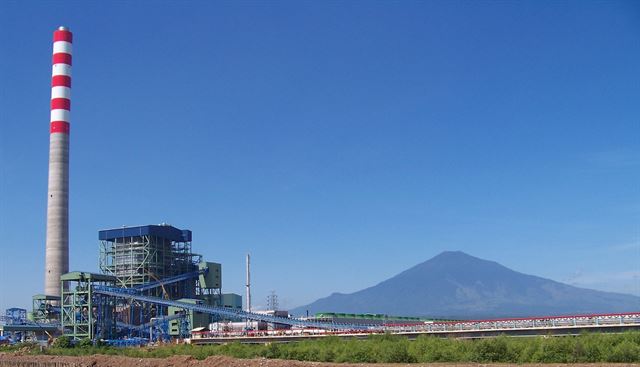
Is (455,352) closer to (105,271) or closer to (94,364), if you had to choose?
(94,364)

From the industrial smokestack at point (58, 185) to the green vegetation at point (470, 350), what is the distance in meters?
57.5

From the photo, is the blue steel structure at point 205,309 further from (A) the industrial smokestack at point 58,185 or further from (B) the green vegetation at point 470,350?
(B) the green vegetation at point 470,350

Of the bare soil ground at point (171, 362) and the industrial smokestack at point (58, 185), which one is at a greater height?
the industrial smokestack at point (58, 185)

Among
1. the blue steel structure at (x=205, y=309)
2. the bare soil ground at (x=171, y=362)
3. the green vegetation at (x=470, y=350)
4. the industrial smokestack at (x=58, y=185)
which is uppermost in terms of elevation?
the industrial smokestack at (x=58, y=185)

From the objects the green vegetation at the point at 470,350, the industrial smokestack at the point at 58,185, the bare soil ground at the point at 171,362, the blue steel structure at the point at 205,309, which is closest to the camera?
the green vegetation at the point at 470,350

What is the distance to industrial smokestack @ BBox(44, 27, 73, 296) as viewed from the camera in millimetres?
108312

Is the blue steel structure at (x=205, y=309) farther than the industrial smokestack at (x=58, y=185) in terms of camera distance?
No

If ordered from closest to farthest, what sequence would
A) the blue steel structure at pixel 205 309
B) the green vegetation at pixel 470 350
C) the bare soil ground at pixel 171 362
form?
the green vegetation at pixel 470 350, the bare soil ground at pixel 171 362, the blue steel structure at pixel 205 309

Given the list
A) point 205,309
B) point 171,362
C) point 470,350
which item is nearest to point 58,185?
point 205,309

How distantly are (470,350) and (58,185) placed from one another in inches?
3321

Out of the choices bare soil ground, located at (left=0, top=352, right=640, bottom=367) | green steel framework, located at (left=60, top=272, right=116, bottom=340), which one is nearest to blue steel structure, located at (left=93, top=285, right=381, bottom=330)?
green steel framework, located at (left=60, top=272, right=116, bottom=340)

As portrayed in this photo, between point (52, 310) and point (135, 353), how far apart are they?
45024 millimetres

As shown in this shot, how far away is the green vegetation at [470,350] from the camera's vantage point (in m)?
39.5

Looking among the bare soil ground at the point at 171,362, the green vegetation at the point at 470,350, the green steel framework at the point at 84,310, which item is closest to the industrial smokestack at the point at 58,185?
the green steel framework at the point at 84,310
